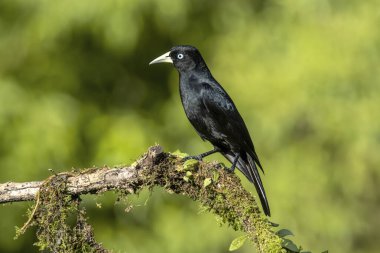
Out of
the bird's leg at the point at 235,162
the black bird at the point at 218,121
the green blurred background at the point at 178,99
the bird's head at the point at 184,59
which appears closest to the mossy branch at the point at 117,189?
the black bird at the point at 218,121

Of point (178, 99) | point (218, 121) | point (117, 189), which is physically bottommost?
point (117, 189)

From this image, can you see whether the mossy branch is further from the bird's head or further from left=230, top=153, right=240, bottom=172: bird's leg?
the bird's head

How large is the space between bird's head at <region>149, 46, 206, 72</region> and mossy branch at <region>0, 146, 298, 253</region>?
1.60 meters

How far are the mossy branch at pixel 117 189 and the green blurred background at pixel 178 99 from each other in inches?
143

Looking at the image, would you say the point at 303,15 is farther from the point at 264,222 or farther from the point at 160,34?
the point at 264,222

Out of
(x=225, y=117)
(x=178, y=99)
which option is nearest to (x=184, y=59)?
(x=225, y=117)

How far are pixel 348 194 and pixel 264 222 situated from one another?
5676mm

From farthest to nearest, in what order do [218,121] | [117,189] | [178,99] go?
[178,99] < [218,121] < [117,189]

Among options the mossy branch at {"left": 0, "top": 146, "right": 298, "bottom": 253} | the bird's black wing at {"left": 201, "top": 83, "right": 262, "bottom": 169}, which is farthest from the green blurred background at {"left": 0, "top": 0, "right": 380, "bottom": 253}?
the mossy branch at {"left": 0, "top": 146, "right": 298, "bottom": 253}

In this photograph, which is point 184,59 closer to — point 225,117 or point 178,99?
point 225,117

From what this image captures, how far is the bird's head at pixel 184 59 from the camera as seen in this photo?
18.9ft

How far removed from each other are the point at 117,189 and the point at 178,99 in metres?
4.67

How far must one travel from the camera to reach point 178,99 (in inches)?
345

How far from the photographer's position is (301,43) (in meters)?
8.82
